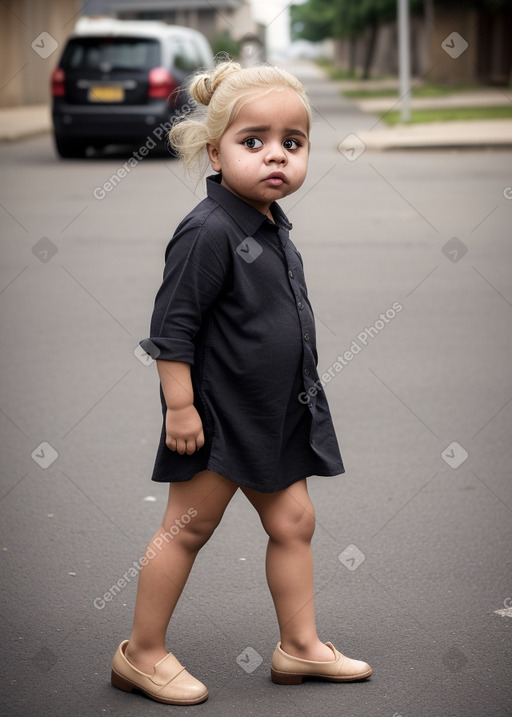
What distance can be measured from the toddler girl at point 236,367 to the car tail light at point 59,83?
13.2 metres

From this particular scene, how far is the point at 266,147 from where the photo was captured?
261 centimetres

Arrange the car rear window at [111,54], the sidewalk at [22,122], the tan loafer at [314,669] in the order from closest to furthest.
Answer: the tan loafer at [314,669] → the car rear window at [111,54] → the sidewalk at [22,122]

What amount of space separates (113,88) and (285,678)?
532 inches

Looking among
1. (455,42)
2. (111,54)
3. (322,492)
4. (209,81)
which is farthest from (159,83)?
(455,42)

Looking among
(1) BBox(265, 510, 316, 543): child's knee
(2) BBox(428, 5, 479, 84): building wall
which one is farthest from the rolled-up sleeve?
(2) BBox(428, 5, 479, 84): building wall

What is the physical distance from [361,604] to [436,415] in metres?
1.87

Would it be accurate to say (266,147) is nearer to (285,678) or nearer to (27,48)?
(285,678)

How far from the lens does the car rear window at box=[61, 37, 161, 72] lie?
1552 cm

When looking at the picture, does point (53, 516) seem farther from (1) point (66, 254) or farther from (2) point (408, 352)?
(1) point (66, 254)

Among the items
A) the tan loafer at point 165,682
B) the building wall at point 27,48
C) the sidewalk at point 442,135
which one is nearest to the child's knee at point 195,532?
the tan loafer at point 165,682

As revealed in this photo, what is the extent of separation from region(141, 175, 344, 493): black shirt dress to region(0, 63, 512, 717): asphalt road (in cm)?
63

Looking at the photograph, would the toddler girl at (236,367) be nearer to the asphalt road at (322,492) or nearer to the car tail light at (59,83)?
the asphalt road at (322,492)

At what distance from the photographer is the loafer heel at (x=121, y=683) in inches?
110

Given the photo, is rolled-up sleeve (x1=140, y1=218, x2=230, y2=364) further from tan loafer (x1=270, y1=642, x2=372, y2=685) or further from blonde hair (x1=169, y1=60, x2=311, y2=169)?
tan loafer (x1=270, y1=642, x2=372, y2=685)
